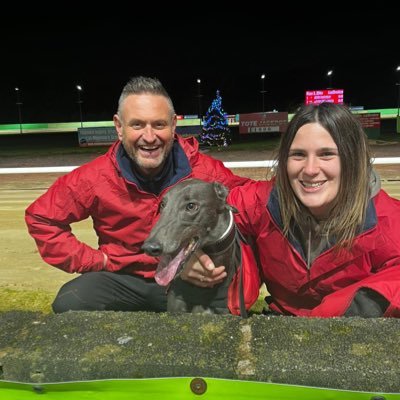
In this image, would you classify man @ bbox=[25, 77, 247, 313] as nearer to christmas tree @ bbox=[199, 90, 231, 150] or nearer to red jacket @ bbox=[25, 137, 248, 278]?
red jacket @ bbox=[25, 137, 248, 278]

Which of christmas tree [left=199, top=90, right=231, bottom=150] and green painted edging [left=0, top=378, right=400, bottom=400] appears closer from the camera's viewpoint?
green painted edging [left=0, top=378, right=400, bottom=400]

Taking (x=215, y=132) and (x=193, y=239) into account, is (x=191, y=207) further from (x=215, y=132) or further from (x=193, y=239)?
(x=215, y=132)

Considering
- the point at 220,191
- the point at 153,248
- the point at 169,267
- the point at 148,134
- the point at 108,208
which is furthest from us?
the point at 108,208

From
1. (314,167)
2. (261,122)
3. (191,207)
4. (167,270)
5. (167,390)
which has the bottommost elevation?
(167,390)

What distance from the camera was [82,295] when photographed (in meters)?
2.72

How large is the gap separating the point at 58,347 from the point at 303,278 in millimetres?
1226

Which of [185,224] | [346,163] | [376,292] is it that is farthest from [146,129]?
[376,292]

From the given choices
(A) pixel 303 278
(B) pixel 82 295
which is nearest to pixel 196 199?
(A) pixel 303 278

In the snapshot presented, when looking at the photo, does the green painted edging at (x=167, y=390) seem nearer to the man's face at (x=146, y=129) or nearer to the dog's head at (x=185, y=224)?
the dog's head at (x=185, y=224)

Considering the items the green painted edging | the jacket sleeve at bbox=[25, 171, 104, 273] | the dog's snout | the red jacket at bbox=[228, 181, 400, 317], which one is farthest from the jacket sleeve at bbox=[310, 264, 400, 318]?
the jacket sleeve at bbox=[25, 171, 104, 273]

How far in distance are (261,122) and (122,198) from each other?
20368 millimetres

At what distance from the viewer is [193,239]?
210 cm

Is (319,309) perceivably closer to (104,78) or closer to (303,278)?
(303,278)

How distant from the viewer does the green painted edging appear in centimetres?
127
